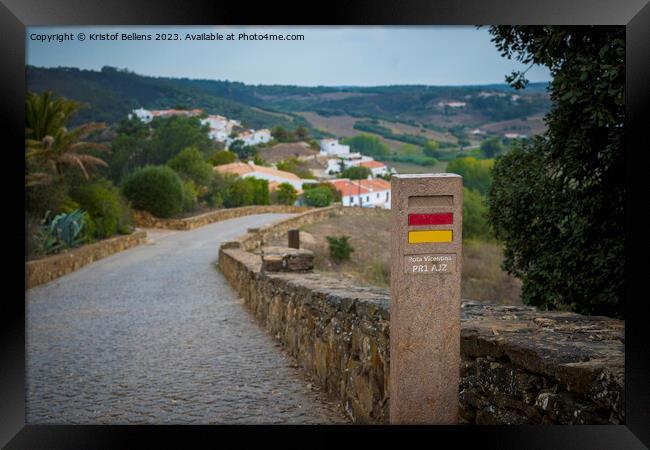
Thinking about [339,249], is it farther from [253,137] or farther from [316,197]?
[253,137]

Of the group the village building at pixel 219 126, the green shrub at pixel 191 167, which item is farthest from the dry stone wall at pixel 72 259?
the village building at pixel 219 126

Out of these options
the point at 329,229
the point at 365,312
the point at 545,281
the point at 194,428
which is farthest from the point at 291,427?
the point at 329,229

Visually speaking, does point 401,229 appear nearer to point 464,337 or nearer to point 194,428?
point 464,337

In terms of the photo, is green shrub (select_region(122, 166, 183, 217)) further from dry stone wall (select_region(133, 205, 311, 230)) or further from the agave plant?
the agave plant

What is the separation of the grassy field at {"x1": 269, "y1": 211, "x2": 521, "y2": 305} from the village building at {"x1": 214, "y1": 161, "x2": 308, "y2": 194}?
357 inches

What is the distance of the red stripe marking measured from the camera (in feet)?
13.4

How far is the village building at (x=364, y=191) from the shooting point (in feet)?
164

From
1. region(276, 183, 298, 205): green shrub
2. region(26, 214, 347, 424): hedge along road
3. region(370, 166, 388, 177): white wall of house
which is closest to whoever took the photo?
region(26, 214, 347, 424): hedge along road

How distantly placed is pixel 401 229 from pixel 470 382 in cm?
104

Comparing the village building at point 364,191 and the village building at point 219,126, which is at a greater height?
the village building at point 219,126

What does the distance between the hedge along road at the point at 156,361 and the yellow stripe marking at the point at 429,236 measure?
2302mm

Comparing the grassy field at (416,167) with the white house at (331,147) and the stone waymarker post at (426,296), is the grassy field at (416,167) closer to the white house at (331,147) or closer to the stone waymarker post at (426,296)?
the white house at (331,147)

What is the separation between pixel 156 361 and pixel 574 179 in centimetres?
521

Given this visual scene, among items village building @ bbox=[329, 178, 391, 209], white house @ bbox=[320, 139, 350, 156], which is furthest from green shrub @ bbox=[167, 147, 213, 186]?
white house @ bbox=[320, 139, 350, 156]
